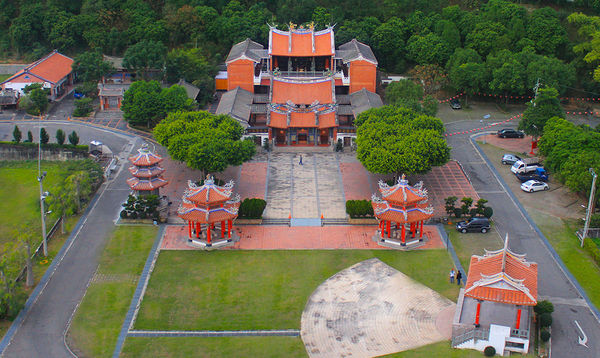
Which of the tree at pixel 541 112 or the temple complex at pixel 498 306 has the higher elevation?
the tree at pixel 541 112

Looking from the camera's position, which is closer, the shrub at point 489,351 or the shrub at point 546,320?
the shrub at point 489,351

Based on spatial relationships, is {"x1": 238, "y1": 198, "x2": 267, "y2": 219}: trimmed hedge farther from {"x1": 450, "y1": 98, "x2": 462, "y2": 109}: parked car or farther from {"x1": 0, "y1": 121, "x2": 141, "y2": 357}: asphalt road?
{"x1": 450, "y1": 98, "x2": 462, "y2": 109}: parked car

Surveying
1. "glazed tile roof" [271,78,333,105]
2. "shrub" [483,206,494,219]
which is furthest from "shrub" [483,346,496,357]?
"glazed tile roof" [271,78,333,105]

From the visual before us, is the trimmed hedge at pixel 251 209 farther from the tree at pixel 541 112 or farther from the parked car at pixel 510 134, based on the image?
the parked car at pixel 510 134

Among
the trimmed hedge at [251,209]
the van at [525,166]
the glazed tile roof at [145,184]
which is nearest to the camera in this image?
the trimmed hedge at [251,209]

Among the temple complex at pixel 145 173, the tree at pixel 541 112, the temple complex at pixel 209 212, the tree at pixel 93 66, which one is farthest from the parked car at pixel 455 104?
the tree at pixel 93 66

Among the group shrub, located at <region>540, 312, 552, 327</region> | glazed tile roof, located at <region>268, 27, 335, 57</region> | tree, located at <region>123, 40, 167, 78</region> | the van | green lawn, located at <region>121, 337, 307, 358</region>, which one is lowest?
green lawn, located at <region>121, 337, 307, 358</region>

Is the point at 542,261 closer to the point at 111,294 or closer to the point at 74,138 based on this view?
the point at 111,294

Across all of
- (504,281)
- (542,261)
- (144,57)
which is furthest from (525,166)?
(144,57)
